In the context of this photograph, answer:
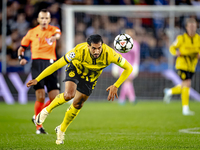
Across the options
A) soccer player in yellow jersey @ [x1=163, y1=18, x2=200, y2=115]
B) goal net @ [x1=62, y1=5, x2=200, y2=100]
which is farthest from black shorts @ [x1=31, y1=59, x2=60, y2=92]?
goal net @ [x1=62, y1=5, x2=200, y2=100]

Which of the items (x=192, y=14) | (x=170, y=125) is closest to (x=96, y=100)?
(x=192, y=14)

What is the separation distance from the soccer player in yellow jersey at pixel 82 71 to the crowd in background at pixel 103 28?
27.7 feet

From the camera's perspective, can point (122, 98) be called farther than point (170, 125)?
Yes

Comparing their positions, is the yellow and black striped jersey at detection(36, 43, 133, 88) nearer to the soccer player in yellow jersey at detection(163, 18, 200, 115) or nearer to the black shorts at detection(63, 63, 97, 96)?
the black shorts at detection(63, 63, 97, 96)

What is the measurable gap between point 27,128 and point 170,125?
9.24 ft

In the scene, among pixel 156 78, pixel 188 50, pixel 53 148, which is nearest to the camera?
pixel 53 148

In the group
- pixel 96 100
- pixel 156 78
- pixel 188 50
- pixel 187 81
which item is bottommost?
pixel 96 100

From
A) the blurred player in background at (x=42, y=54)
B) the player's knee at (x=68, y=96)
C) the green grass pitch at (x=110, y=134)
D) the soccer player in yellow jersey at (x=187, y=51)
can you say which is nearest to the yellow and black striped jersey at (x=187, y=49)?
the soccer player in yellow jersey at (x=187, y=51)

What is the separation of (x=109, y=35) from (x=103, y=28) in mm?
369

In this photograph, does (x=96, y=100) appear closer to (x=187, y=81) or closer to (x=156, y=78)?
(x=156, y=78)

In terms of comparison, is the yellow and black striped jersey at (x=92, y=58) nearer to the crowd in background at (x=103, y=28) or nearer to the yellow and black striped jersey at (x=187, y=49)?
the yellow and black striped jersey at (x=187, y=49)

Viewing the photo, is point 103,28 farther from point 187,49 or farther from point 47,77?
point 47,77

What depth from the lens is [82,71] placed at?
554 cm

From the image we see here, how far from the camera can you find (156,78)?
1393 centimetres
